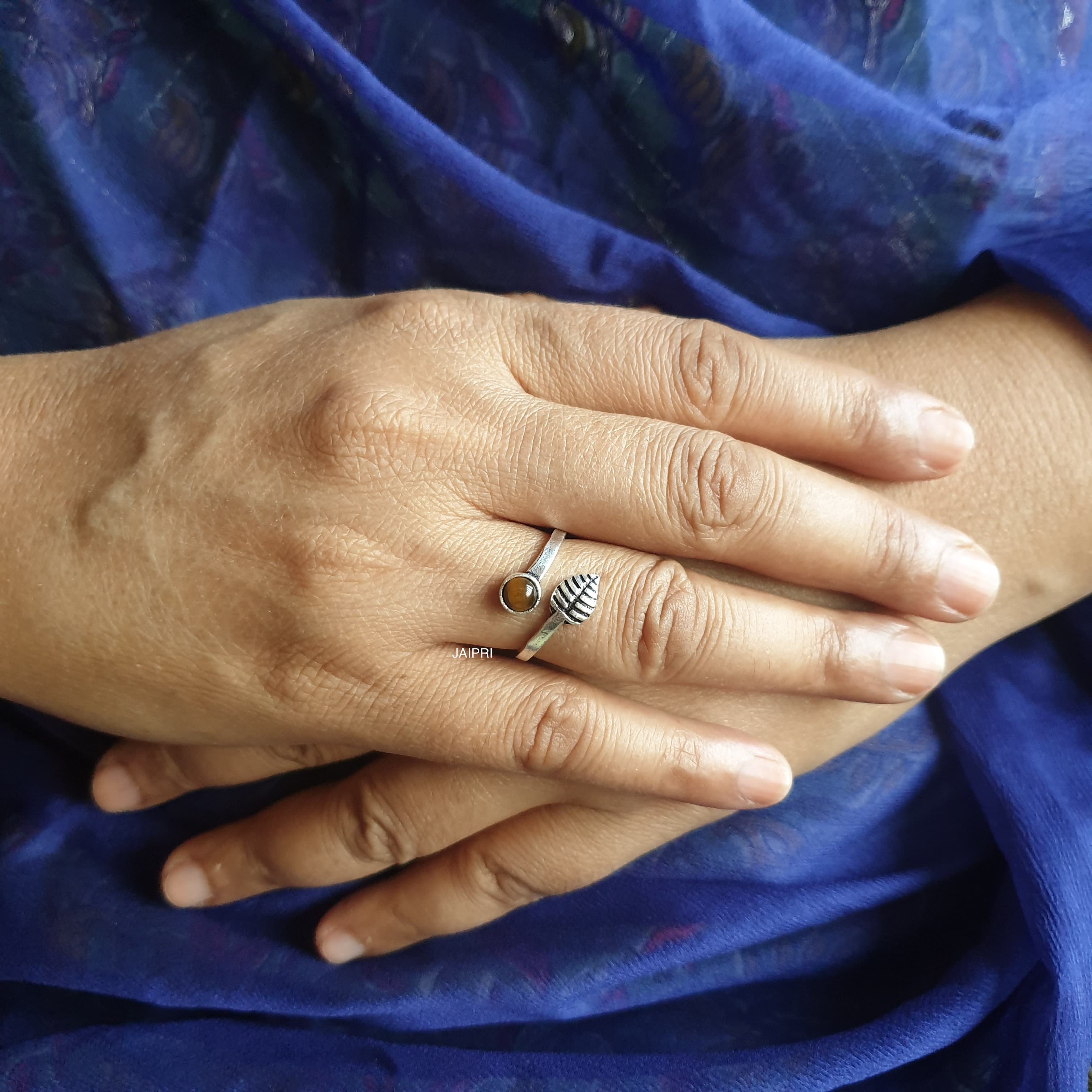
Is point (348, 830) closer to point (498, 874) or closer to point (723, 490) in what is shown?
point (498, 874)

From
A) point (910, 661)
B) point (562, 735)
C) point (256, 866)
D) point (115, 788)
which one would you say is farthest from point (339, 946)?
point (910, 661)

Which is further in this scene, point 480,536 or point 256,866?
point 256,866

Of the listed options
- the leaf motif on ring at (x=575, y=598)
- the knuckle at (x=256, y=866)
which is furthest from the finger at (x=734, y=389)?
the knuckle at (x=256, y=866)

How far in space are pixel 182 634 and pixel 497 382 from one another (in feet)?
1.43

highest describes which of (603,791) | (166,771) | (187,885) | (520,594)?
(520,594)

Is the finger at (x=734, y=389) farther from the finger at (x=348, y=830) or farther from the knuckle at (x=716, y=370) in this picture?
the finger at (x=348, y=830)

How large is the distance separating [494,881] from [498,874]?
1cm

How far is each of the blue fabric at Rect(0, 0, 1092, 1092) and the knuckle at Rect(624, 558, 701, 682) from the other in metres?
0.35

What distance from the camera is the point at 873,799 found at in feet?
3.63

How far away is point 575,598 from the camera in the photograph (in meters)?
0.85

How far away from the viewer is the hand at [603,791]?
98 cm

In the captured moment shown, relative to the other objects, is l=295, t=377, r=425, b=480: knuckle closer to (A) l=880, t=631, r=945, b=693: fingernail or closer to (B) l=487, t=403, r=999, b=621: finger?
(B) l=487, t=403, r=999, b=621: finger

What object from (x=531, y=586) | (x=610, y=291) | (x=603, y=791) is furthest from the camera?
(x=610, y=291)

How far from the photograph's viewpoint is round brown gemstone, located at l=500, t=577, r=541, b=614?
0.85 m
